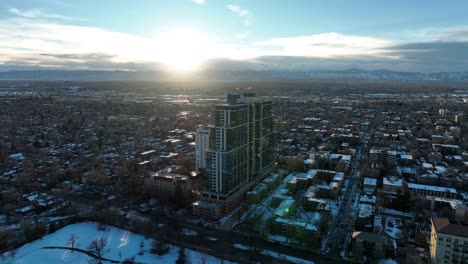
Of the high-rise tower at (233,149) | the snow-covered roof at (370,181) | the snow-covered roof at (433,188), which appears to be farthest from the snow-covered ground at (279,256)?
the snow-covered roof at (433,188)

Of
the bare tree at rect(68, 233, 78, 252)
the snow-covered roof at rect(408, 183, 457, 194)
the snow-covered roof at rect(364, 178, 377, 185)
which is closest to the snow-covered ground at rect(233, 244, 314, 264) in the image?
the bare tree at rect(68, 233, 78, 252)

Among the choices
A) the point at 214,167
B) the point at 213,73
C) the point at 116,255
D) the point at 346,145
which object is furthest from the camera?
the point at 213,73

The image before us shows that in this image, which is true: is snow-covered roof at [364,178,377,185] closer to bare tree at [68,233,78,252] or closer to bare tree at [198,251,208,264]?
bare tree at [198,251,208,264]

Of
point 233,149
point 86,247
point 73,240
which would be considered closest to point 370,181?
point 233,149

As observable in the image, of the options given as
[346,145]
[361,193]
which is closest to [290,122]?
[346,145]

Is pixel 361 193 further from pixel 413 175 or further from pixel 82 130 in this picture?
pixel 82 130

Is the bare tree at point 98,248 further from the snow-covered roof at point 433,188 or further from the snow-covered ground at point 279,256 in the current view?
the snow-covered roof at point 433,188

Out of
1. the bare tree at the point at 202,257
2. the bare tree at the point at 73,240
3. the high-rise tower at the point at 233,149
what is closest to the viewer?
the bare tree at the point at 202,257
